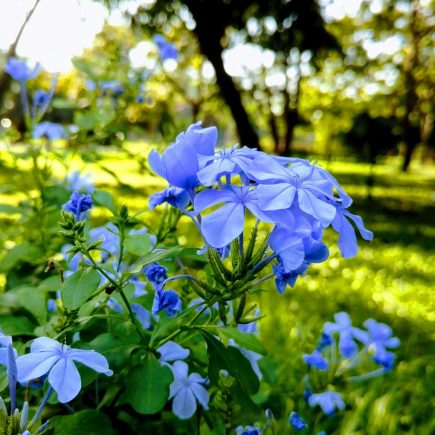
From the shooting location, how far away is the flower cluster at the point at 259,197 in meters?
0.67

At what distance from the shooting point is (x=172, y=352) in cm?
99

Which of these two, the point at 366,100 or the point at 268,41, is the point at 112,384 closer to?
the point at 268,41

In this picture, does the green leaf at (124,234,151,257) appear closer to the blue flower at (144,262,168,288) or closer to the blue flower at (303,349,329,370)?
the blue flower at (144,262,168,288)

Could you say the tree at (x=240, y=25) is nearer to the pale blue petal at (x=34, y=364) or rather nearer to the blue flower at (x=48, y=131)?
the blue flower at (x=48, y=131)

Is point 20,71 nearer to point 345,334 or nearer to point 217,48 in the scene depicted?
point 345,334

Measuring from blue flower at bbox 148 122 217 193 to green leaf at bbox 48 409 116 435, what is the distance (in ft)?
1.34

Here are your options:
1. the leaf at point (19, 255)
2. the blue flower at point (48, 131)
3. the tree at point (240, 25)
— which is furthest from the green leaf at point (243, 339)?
the tree at point (240, 25)

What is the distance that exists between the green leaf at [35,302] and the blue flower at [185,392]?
0.28 meters

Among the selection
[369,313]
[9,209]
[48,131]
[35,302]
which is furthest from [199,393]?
[369,313]

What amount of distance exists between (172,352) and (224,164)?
1.47 feet

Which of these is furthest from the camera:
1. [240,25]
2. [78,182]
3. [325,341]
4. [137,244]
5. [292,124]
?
[292,124]

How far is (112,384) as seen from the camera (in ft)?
3.52

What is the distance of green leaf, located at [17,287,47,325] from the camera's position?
1028mm

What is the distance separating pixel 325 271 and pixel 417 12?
1142cm
